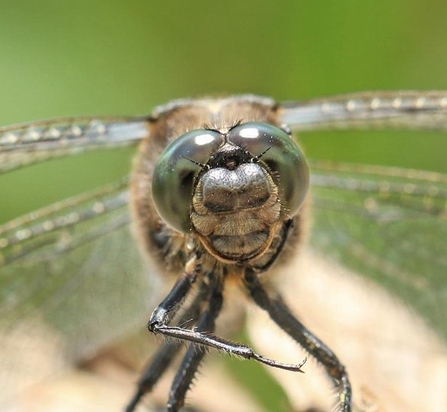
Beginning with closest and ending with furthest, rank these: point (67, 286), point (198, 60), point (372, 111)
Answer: point (372, 111)
point (67, 286)
point (198, 60)

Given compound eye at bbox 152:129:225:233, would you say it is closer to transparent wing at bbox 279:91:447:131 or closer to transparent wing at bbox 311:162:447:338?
transparent wing at bbox 279:91:447:131

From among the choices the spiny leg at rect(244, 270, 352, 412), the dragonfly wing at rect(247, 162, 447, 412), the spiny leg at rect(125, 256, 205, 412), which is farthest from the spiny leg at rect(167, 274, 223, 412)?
the dragonfly wing at rect(247, 162, 447, 412)

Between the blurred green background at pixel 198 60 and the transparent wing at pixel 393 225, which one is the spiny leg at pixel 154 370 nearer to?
the transparent wing at pixel 393 225

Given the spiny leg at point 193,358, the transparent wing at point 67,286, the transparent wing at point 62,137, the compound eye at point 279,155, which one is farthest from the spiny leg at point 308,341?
the transparent wing at point 67,286

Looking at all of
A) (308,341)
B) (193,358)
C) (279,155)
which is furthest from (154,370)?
(279,155)

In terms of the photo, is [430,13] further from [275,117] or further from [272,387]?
[272,387]

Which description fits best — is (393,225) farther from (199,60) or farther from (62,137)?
(199,60)
